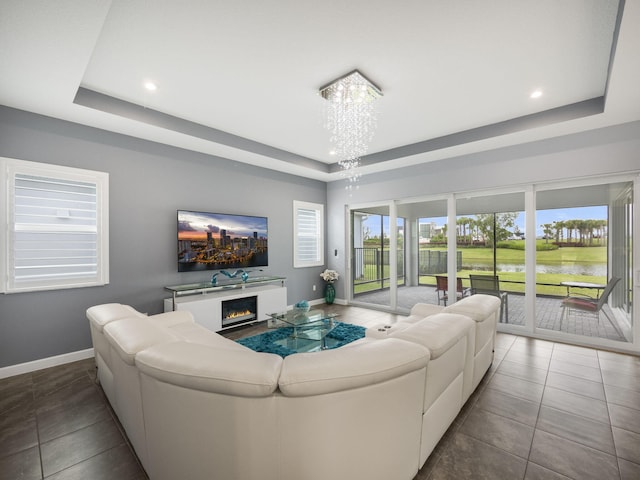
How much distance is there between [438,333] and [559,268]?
356 centimetres

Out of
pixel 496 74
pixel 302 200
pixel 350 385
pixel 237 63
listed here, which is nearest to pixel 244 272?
pixel 302 200

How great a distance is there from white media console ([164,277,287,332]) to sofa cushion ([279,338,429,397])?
121 inches

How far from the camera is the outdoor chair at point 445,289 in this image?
4699mm

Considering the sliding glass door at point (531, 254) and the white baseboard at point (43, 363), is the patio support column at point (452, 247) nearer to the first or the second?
the sliding glass door at point (531, 254)

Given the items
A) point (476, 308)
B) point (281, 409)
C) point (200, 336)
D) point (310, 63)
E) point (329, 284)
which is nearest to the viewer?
point (281, 409)

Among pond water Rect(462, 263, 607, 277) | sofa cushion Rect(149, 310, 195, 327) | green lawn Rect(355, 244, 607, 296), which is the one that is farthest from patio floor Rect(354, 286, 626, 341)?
sofa cushion Rect(149, 310, 195, 327)

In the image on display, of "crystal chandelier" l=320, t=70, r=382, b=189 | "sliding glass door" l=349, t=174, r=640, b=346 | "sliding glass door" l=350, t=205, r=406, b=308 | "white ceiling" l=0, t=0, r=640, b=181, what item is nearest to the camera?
"white ceiling" l=0, t=0, r=640, b=181

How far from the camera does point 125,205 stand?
3.59 meters

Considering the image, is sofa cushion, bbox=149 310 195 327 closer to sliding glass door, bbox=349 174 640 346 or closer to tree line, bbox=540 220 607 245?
sliding glass door, bbox=349 174 640 346

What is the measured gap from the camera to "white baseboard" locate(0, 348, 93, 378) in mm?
2832

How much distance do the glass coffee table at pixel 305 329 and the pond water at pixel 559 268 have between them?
2794mm

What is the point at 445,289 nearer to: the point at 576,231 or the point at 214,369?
the point at 576,231

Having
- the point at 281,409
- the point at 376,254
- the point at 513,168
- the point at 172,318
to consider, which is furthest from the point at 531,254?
the point at 172,318

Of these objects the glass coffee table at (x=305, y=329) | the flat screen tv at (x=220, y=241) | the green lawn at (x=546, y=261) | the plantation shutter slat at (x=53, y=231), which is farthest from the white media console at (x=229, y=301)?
the green lawn at (x=546, y=261)
